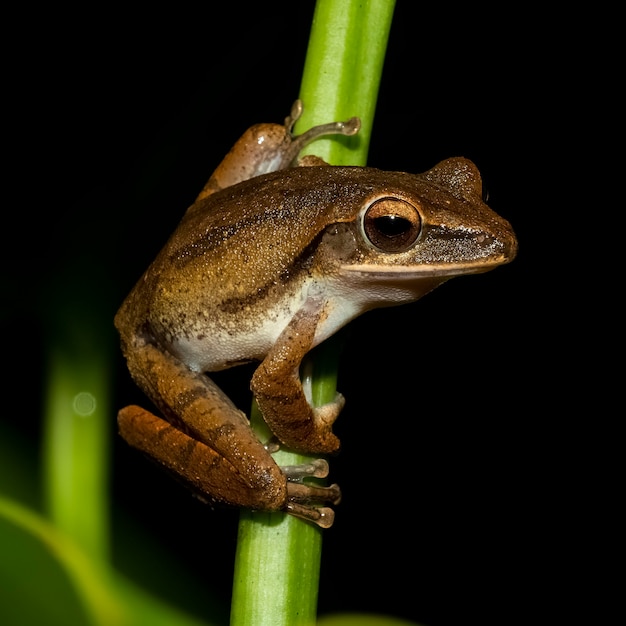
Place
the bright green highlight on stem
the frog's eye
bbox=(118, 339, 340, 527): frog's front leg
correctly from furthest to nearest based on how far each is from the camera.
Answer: the bright green highlight on stem < the frog's eye < bbox=(118, 339, 340, 527): frog's front leg

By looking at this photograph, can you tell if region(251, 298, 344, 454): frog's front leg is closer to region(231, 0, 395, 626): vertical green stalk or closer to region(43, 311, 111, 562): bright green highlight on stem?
region(231, 0, 395, 626): vertical green stalk

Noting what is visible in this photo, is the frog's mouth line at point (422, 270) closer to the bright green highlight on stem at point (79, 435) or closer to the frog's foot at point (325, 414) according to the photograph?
the frog's foot at point (325, 414)

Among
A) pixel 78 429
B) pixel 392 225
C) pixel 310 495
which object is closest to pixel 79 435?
pixel 78 429

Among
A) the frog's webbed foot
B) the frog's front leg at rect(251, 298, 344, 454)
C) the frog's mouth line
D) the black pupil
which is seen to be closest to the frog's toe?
the frog's webbed foot

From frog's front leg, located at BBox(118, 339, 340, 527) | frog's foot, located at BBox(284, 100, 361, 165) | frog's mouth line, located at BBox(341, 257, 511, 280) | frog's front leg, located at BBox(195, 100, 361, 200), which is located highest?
frog's front leg, located at BBox(195, 100, 361, 200)

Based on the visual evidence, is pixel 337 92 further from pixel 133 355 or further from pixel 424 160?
pixel 424 160

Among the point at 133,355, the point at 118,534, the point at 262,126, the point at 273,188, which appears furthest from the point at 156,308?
the point at 118,534

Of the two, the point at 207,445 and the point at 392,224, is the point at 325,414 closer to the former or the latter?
the point at 207,445

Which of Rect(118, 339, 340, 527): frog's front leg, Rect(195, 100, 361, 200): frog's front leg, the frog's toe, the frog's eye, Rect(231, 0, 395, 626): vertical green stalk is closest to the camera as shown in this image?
Rect(231, 0, 395, 626): vertical green stalk
